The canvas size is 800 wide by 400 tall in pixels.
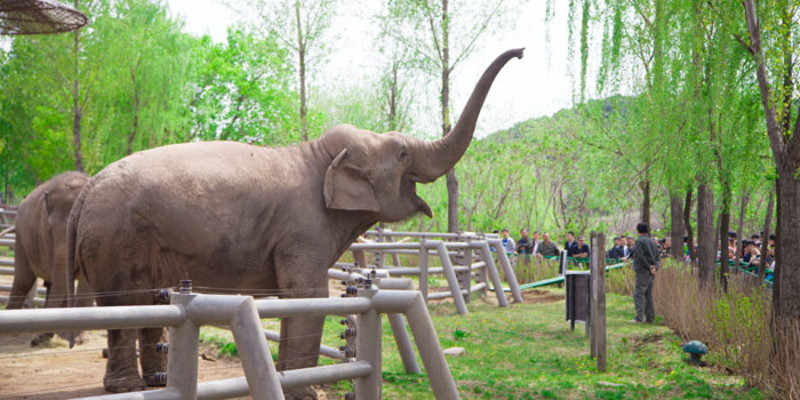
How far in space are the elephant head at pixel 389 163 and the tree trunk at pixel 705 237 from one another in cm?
710

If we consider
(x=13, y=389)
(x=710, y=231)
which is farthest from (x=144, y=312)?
(x=710, y=231)

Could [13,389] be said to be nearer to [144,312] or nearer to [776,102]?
[144,312]

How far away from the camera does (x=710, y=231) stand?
13352mm

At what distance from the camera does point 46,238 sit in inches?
316

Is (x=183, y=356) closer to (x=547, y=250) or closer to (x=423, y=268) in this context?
(x=423, y=268)

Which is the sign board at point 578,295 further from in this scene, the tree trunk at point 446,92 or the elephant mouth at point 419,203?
the tree trunk at point 446,92

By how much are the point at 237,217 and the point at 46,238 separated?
344 centimetres

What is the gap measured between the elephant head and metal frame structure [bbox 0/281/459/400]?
2173 millimetres

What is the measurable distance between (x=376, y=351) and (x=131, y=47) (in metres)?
27.1

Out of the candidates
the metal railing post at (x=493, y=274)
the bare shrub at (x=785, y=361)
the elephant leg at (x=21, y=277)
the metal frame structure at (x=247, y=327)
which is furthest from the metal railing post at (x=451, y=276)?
the metal frame structure at (x=247, y=327)

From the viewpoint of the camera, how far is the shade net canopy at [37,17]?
28.1ft

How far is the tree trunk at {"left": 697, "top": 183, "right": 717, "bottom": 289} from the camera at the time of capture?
1292 centimetres

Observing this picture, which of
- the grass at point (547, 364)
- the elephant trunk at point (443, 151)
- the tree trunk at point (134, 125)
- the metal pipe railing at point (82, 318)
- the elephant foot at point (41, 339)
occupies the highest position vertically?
the tree trunk at point (134, 125)

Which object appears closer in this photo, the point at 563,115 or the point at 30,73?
the point at 30,73
